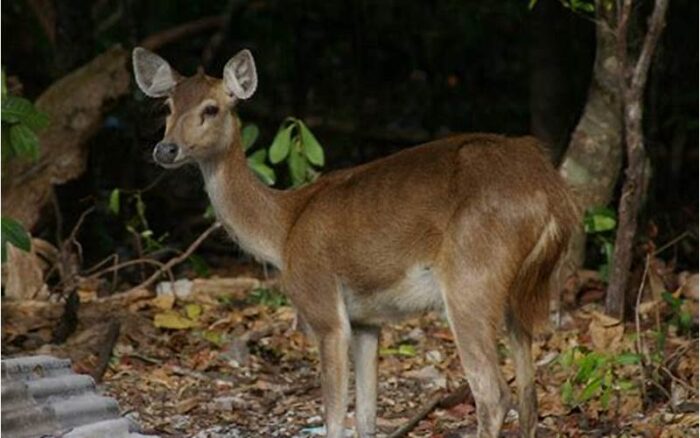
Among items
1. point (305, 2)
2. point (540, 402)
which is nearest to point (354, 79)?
point (305, 2)

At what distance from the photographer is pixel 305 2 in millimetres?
15008

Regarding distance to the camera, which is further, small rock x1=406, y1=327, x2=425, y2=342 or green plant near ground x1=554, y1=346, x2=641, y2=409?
small rock x1=406, y1=327, x2=425, y2=342

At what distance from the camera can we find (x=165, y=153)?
7.84 metres

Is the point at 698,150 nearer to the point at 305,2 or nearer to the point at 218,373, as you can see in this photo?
the point at 305,2

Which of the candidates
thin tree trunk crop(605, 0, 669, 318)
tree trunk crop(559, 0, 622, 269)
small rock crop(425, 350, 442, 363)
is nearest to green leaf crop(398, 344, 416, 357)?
small rock crop(425, 350, 442, 363)

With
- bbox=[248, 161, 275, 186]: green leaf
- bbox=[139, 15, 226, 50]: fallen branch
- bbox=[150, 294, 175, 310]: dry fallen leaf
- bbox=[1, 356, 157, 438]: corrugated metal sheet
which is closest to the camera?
bbox=[1, 356, 157, 438]: corrugated metal sheet

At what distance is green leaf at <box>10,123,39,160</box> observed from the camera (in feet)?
30.4

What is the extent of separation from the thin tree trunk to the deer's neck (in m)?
2.01

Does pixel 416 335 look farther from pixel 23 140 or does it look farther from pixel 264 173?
pixel 23 140

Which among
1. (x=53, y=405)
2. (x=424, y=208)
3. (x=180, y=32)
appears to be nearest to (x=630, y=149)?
(x=424, y=208)

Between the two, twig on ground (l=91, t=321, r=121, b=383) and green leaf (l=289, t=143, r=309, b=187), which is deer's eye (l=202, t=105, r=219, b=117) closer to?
twig on ground (l=91, t=321, r=121, b=383)

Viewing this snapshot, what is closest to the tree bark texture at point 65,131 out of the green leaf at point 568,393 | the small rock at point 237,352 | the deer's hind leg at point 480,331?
the small rock at point 237,352

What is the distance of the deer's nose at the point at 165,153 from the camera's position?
25.7 feet

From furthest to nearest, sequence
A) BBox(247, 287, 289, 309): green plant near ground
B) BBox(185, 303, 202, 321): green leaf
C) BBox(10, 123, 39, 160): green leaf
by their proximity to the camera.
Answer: BBox(247, 287, 289, 309): green plant near ground < BBox(185, 303, 202, 321): green leaf < BBox(10, 123, 39, 160): green leaf
